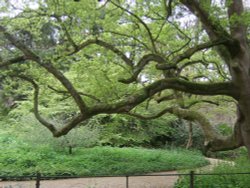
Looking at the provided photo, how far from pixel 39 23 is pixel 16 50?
1.33m

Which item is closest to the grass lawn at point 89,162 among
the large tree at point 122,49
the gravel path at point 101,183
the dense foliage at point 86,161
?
the dense foliage at point 86,161

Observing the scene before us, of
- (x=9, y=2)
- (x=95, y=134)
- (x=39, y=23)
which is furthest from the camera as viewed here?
(x=95, y=134)

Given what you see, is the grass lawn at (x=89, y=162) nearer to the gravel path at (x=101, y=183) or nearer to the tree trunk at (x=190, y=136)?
the gravel path at (x=101, y=183)

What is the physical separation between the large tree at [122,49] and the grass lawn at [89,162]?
115 inches

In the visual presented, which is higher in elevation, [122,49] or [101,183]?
[122,49]

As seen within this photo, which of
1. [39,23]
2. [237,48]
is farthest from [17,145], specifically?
[237,48]

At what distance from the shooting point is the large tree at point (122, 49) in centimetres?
711

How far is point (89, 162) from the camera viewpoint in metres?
13.5

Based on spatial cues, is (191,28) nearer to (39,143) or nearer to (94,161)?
(94,161)

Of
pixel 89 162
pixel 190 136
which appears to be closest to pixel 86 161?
pixel 89 162

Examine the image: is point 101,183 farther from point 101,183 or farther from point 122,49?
point 122,49

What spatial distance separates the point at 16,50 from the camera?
7227mm

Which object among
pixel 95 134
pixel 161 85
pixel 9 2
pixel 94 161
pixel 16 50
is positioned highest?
pixel 9 2

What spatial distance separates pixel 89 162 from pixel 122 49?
17.7ft
